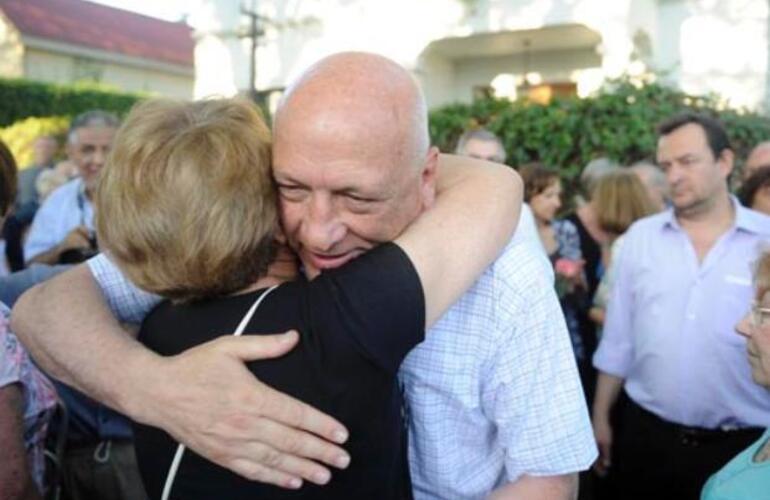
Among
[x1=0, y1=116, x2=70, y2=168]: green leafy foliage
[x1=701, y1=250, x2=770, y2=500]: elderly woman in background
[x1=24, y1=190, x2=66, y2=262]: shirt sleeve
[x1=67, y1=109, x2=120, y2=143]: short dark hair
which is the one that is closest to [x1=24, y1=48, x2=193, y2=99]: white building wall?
[x1=0, y1=116, x2=70, y2=168]: green leafy foliage

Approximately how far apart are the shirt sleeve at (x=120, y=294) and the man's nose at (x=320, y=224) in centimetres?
46

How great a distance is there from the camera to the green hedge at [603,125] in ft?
25.3

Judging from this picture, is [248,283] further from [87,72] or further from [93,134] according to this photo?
[87,72]

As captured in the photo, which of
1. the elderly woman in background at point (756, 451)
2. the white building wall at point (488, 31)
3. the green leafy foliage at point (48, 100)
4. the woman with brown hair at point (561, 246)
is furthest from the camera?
the green leafy foliage at point (48, 100)

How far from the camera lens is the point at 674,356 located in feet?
10.5

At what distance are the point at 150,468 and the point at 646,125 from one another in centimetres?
714

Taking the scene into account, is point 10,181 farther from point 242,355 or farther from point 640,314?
point 640,314

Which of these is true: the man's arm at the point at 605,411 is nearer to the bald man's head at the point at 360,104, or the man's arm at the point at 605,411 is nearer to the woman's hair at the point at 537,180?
the woman's hair at the point at 537,180

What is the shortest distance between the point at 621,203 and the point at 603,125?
3.42 m

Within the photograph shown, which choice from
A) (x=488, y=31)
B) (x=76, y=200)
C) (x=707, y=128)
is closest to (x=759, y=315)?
(x=707, y=128)

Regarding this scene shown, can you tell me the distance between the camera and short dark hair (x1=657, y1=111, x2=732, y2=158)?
356cm

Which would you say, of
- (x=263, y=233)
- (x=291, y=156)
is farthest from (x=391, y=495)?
(x=291, y=156)

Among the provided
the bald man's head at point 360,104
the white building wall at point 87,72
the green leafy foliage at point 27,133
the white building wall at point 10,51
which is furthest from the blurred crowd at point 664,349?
the white building wall at point 10,51

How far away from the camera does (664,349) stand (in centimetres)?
324
